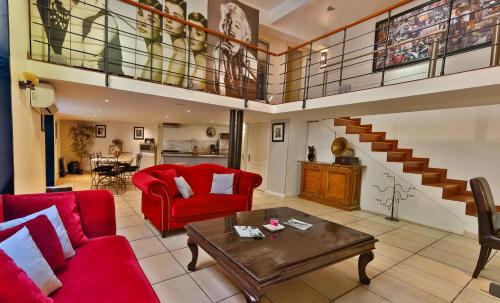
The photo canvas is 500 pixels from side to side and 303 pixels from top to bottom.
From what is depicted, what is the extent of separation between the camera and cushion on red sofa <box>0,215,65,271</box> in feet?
4.09

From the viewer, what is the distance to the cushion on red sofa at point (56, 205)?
149 cm

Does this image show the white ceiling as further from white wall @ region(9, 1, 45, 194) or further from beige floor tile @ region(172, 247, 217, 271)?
beige floor tile @ region(172, 247, 217, 271)

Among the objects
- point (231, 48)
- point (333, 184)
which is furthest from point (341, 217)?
point (231, 48)

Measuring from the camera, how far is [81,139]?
8.38 metres

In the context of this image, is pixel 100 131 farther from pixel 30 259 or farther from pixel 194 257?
pixel 30 259

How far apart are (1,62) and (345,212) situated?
5.06 m

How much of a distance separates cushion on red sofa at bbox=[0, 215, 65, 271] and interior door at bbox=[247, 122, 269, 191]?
4956 mm

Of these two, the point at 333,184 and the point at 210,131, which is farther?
the point at 210,131


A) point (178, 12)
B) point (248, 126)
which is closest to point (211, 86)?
point (178, 12)

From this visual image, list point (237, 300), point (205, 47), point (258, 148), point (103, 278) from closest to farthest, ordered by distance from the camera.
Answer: point (103, 278), point (237, 300), point (205, 47), point (258, 148)

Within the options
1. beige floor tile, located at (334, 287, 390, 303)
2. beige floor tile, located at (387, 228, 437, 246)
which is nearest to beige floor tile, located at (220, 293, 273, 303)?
beige floor tile, located at (334, 287, 390, 303)

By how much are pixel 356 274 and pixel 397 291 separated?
0.35 m

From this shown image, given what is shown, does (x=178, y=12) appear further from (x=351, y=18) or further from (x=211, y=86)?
(x=351, y=18)

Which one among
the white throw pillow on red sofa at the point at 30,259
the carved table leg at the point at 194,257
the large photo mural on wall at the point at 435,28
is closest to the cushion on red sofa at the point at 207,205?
the carved table leg at the point at 194,257
